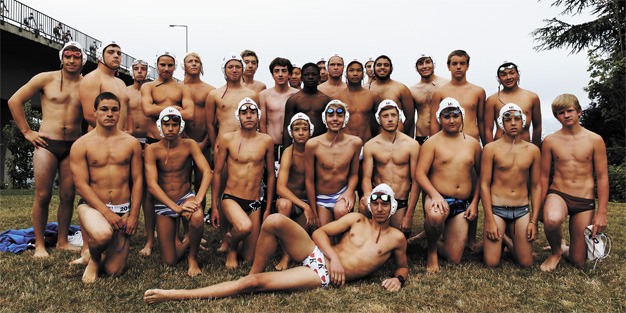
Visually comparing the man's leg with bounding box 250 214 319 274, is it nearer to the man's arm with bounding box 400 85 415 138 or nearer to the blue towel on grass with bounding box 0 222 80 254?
the man's arm with bounding box 400 85 415 138

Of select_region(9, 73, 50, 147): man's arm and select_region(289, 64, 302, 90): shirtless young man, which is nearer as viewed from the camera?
select_region(9, 73, 50, 147): man's arm

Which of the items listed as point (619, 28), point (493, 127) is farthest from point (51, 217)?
point (619, 28)

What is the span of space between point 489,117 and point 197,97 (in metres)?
5.09

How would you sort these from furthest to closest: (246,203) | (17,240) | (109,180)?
(17,240), (246,203), (109,180)

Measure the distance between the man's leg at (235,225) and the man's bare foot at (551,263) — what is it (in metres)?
4.06

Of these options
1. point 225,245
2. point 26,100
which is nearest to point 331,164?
point 225,245

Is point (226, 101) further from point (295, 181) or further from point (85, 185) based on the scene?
point (85, 185)

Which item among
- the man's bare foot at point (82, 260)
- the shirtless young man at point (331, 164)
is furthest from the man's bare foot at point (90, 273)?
the shirtless young man at point (331, 164)

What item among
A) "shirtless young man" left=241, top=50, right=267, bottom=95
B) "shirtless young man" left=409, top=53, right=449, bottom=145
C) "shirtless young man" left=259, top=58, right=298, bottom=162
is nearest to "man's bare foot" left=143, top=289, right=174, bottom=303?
"shirtless young man" left=259, top=58, right=298, bottom=162

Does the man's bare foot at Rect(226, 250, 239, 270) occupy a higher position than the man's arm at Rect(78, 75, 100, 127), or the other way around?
the man's arm at Rect(78, 75, 100, 127)

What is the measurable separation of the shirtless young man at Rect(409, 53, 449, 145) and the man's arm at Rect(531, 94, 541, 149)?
1.71 meters

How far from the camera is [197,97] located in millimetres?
8266

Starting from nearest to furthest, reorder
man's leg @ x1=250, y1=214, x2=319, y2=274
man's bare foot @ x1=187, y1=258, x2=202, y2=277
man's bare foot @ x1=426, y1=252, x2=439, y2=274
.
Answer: man's leg @ x1=250, y1=214, x2=319, y2=274
man's bare foot @ x1=187, y1=258, x2=202, y2=277
man's bare foot @ x1=426, y1=252, x2=439, y2=274

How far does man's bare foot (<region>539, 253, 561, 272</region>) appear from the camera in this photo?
625 cm
